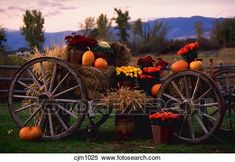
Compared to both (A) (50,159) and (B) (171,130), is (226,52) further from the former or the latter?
(A) (50,159)

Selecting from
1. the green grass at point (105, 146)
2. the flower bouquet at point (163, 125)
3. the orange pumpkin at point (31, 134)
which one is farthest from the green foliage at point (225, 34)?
the orange pumpkin at point (31, 134)

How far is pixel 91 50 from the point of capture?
6.03 metres

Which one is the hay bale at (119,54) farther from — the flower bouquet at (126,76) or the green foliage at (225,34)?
the green foliage at (225,34)

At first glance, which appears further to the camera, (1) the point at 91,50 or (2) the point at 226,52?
(2) the point at 226,52

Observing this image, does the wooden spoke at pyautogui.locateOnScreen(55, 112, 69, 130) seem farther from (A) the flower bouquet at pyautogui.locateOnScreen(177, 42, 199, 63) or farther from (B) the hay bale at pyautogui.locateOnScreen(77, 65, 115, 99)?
(A) the flower bouquet at pyautogui.locateOnScreen(177, 42, 199, 63)

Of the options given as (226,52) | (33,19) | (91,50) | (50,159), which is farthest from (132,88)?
(226,52)

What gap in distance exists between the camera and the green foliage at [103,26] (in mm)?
7199

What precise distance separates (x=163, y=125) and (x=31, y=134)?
1550mm

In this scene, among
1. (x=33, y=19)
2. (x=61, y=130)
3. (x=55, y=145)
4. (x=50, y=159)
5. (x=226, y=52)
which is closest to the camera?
(x=50, y=159)

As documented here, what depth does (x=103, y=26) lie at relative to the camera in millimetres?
7520

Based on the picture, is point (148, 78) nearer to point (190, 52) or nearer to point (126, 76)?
point (126, 76)

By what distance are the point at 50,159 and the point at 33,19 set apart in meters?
2.90

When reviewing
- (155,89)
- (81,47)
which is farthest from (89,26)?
(155,89)

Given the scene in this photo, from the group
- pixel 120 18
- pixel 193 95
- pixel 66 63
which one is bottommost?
pixel 193 95
